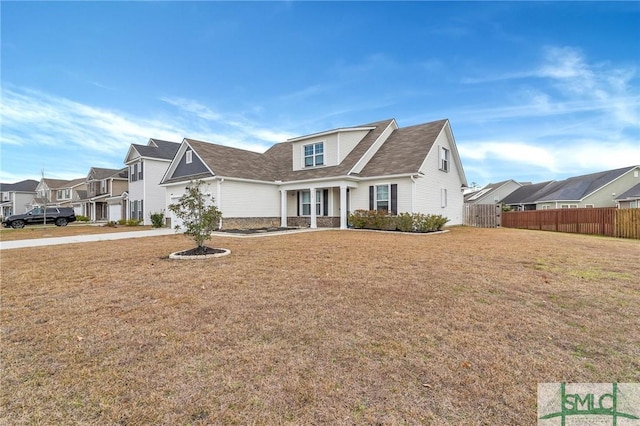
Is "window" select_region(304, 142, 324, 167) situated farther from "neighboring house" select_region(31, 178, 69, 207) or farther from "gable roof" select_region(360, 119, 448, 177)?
"neighboring house" select_region(31, 178, 69, 207)

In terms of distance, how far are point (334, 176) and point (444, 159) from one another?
8.06 m

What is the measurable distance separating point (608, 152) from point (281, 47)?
3226cm

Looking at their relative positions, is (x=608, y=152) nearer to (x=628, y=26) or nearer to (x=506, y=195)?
(x=506, y=195)

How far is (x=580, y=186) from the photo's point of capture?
3081cm

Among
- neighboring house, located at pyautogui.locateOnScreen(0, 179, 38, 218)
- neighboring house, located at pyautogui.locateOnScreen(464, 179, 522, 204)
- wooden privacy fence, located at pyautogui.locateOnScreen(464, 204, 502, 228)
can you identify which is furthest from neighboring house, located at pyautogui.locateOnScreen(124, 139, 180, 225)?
neighboring house, located at pyautogui.locateOnScreen(0, 179, 38, 218)

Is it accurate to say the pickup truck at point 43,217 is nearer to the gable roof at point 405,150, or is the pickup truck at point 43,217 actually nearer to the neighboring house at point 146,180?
the neighboring house at point 146,180

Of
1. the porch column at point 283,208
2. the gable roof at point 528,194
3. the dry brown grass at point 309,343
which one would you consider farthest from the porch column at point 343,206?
the gable roof at point 528,194

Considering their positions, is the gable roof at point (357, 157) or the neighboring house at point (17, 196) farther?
the neighboring house at point (17, 196)

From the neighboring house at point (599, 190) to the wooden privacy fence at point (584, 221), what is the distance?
11.5 meters

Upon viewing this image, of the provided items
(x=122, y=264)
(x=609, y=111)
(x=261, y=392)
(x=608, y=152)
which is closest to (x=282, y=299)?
(x=261, y=392)

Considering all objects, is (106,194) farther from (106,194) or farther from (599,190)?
(599,190)

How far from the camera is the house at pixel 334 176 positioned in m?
17.2

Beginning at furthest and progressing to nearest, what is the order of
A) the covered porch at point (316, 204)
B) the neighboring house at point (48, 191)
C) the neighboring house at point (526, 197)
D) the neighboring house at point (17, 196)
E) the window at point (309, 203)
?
the neighboring house at point (17, 196) → the neighboring house at point (48, 191) → the neighboring house at point (526, 197) → the window at point (309, 203) → the covered porch at point (316, 204)

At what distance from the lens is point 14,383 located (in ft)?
8.25
